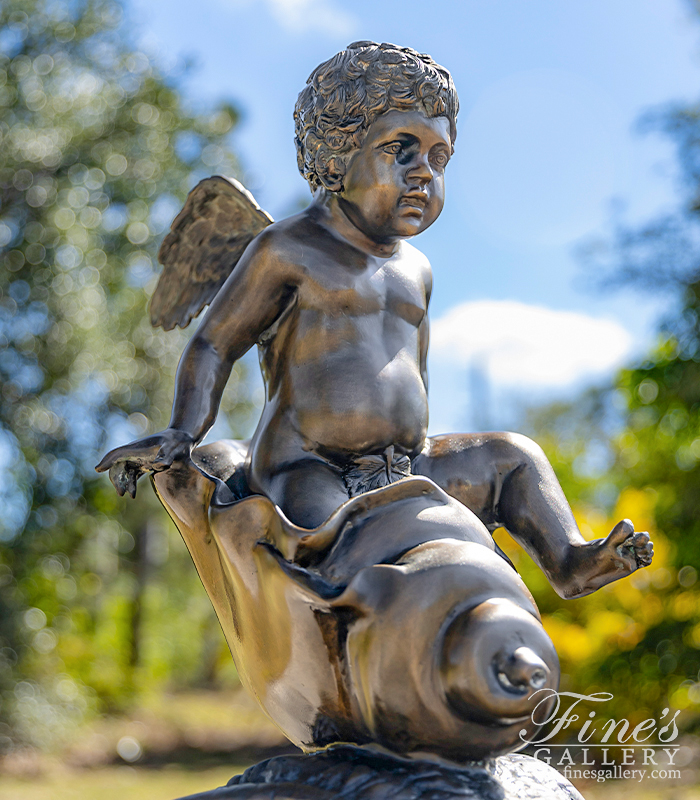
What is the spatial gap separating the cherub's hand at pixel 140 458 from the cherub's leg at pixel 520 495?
0.51m

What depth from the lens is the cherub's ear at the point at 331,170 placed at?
5.91 feet

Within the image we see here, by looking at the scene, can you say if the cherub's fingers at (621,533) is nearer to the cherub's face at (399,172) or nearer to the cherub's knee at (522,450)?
the cherub's knee at (522,450)

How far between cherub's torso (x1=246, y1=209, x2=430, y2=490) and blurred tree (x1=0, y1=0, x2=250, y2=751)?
908 centimetres

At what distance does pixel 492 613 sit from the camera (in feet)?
4.43

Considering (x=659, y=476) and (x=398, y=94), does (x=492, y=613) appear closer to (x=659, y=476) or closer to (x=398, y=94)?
(x=398, y=94)

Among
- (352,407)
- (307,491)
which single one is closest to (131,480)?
(307,491)

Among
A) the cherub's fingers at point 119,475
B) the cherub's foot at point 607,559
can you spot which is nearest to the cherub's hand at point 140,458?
the cherub's fingers at point 119,475

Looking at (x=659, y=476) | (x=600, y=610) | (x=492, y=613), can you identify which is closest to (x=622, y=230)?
(x=659, y=476)

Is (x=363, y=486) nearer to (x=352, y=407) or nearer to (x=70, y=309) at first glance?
(x=352, y=407)

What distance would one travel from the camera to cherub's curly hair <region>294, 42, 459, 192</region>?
1.72 metres

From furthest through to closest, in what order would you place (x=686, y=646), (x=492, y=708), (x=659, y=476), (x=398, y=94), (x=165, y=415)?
(x=165, y=415)
(x=659, y=476)
(x=686, y=646)
(x=398, y=94)
(x=492, y=708)

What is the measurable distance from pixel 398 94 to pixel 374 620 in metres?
1.01

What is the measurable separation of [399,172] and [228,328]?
18.4 inches

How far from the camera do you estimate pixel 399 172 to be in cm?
175
